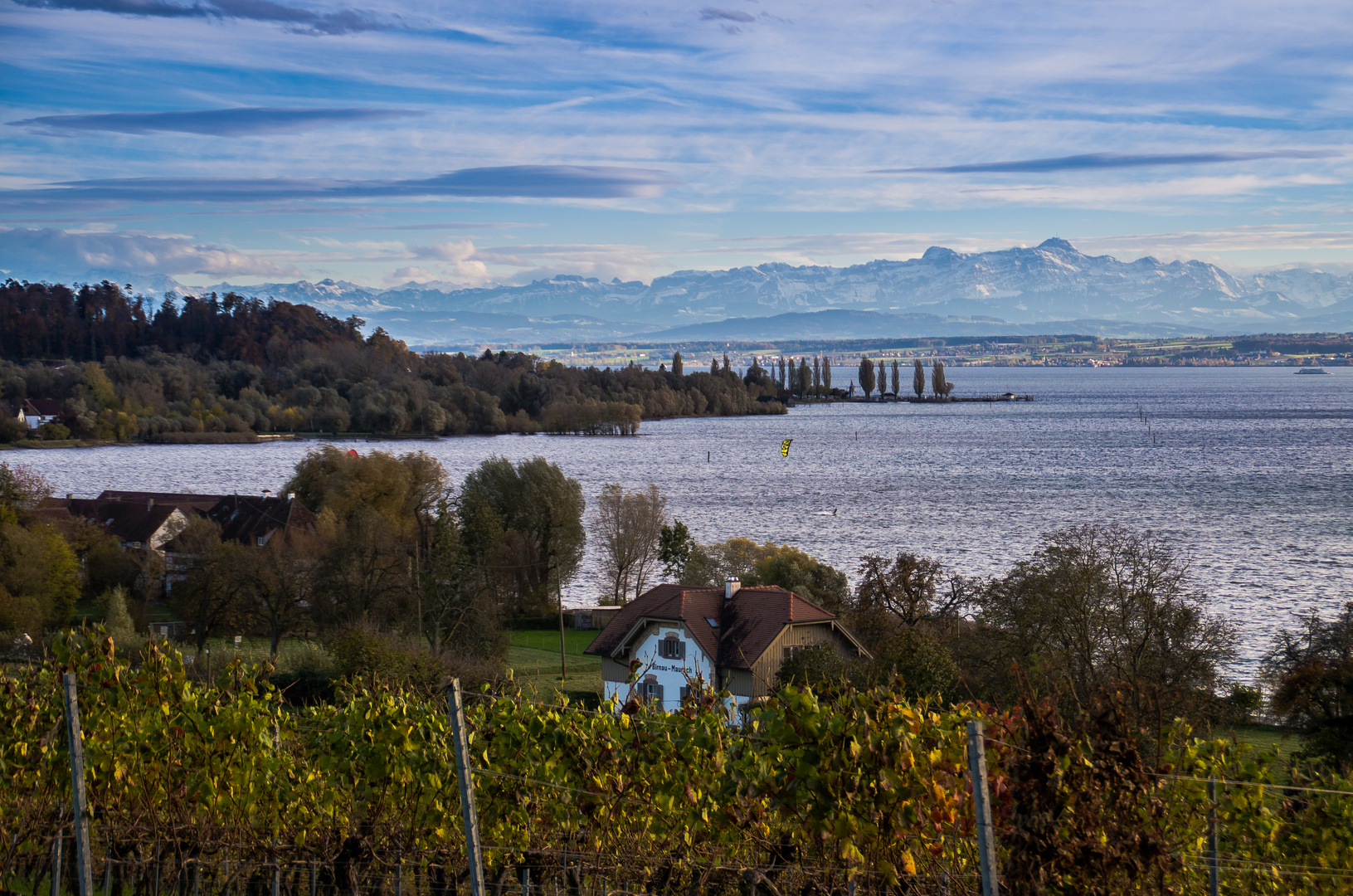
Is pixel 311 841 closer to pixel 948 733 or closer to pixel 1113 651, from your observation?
pixel 948 733

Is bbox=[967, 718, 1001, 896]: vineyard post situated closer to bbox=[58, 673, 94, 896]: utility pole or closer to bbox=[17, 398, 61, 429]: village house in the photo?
bbox=[58, 673, 94, 896]: utility pole

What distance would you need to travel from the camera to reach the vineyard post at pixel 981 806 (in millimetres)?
4324

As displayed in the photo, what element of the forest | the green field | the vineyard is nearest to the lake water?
the green field

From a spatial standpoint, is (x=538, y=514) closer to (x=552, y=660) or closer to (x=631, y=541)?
(x=631, y=541)

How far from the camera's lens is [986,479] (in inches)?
3322

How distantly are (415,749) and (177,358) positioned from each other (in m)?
189

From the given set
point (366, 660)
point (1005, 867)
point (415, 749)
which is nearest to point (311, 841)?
point (415, 749)

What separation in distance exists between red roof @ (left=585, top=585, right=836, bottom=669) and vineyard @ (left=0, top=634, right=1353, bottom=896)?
63.3ft

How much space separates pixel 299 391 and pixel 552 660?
133 metres

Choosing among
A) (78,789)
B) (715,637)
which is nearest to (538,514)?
(715,637)

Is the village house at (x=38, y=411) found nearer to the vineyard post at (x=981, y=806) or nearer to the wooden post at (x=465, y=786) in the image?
the wooden post at (x=465, y=786)

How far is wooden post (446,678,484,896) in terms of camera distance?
513 cm

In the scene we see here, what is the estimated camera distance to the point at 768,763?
6.93 m

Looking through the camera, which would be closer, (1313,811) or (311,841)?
(1313,811)
